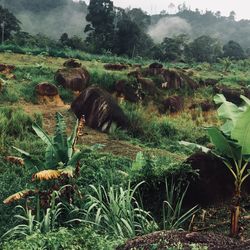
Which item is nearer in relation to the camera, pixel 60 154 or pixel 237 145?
pixel 237 145

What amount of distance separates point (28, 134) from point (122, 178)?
399 cm

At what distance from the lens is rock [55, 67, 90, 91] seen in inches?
660

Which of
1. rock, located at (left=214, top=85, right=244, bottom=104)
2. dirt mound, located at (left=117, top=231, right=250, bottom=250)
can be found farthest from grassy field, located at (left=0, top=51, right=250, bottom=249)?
rock, located at (left=214, top=85, right=244, bottom=104)

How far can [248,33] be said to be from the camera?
361 ft

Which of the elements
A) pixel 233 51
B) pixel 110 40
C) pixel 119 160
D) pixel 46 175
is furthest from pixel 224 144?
pixel 233 51

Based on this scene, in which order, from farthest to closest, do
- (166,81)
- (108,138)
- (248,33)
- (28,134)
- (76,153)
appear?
(248,33) < (166,81) < (108,138) < (28,134) < (76,153)

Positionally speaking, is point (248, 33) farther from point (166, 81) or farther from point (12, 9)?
point (166, 81)

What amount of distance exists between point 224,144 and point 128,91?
11116 mm

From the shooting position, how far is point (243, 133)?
537 cm

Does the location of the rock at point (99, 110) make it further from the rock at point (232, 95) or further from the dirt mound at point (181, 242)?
the dirt mound at point (181, 242)

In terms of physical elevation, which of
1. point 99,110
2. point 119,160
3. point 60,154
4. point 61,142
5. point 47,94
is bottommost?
point 119,160

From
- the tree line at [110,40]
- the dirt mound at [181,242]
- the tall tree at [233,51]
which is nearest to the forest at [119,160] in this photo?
the dirt mound at [181,242]

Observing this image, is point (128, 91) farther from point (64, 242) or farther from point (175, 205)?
point (64, 242)

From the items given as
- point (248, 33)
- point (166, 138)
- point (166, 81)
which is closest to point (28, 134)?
point (166, 138)
